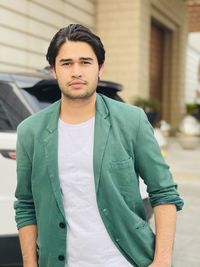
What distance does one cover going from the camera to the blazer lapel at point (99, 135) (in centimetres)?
166

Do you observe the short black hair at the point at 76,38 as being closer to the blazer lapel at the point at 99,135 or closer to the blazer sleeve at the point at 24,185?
the blazer lapel at the point at 99,135

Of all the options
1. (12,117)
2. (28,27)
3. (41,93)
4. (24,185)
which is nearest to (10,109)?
(12,117)

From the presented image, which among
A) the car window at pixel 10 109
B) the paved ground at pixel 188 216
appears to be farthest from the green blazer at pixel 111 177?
the paved ground at pixel 188 216

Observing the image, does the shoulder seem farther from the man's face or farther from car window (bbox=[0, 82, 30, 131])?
car window (bbox=[0, 82, 30, 131])

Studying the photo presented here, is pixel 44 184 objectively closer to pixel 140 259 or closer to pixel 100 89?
→ pixel 140 259

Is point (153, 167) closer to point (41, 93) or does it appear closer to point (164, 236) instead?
point (164, 236)

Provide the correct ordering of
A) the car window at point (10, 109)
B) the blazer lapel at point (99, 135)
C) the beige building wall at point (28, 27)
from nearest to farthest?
the blazer lapel at point (99, 135) < the car window at point (10, 109) < the beige building wall at point (28, 27)

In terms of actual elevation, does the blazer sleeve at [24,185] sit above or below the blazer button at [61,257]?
above

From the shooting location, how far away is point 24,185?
181cm

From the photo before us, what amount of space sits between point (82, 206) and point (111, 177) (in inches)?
5.9

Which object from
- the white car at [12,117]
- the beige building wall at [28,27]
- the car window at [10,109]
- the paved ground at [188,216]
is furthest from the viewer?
the beige building wall at [28,27]

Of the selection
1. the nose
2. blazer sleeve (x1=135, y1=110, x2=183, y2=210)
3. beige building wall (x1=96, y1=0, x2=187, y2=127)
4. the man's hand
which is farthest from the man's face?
beige building wall (x1=96, y1=0, x2=187, y2=127)

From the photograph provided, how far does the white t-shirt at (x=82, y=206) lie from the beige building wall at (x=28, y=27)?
10.8 meters

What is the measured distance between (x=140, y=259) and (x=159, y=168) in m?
0.34
